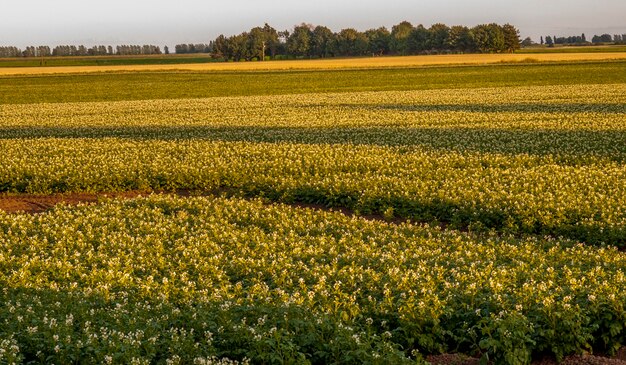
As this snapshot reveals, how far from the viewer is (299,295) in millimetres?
10359

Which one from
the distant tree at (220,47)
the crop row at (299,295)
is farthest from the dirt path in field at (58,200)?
the distant tree at (220,47)

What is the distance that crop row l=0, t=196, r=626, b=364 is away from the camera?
8617 mm

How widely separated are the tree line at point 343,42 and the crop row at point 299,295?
138691 millimetres

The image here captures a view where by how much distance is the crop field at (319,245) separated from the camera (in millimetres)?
9039

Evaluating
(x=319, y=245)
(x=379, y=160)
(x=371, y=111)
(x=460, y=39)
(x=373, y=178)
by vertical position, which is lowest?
(x=319, y=245)

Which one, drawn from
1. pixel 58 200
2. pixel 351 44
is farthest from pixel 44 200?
pixel 351 44

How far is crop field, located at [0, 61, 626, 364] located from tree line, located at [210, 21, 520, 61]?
118 meters

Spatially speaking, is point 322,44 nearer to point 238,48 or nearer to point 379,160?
point 238,48

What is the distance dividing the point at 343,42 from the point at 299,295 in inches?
6074

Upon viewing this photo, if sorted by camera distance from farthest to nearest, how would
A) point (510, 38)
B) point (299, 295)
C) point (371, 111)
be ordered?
point (510, 38) < point (371, 111) < point (299, 295)

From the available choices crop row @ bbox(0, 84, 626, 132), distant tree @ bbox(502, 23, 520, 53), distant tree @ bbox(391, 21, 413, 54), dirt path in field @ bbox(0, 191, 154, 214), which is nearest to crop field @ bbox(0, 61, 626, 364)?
dirt path in field @ bbox(0, 191, 154, 214)

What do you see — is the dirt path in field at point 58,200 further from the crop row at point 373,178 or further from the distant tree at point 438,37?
the distant tree at point 438,37

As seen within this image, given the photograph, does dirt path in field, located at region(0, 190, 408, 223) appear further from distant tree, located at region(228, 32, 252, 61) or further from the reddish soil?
distant tree, located at region(228, 32, 252, 61)

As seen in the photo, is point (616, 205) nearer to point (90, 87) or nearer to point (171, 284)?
point (171, 284)
